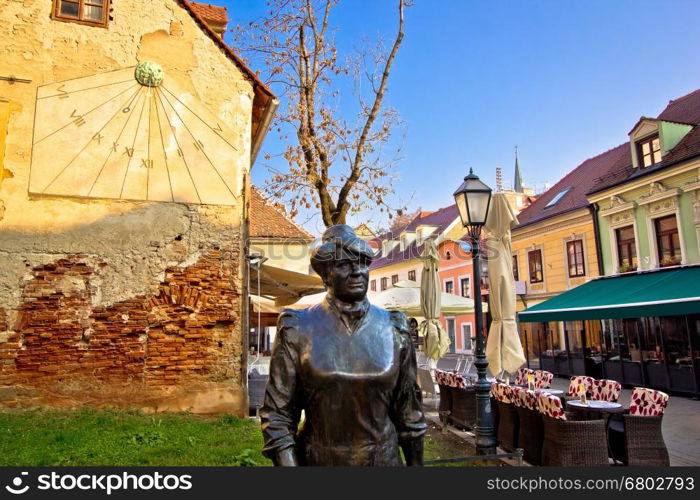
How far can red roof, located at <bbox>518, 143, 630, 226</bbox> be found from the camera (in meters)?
20.7

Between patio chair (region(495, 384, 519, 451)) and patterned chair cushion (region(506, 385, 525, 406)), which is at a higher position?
patterned chair cushion (region(506, 385, 525, 406))

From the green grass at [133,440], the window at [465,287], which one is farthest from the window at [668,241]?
the window at [465,287]

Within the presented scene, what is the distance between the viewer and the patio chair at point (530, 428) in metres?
5.44

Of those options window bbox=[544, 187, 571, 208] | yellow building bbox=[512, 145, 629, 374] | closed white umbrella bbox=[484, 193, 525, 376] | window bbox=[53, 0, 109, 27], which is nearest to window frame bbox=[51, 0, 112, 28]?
window bbox=[53, 0, 109, 27]

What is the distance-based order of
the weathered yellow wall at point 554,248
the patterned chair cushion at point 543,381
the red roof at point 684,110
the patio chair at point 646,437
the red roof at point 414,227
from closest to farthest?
the patio chair at point 646,437 → the patterned chair cushion at point 543,381 → the red roof at point 684,110 → the weathered yellow wall at point 554,248 → the red roof at point 414,227

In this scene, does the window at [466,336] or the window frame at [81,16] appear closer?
the window frame at [81,16]

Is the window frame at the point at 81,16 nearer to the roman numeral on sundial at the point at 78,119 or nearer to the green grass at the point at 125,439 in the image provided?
the roman numeral on sundial at the point at 78,119

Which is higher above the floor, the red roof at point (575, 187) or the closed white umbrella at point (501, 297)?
the red roof at point (575, 187)

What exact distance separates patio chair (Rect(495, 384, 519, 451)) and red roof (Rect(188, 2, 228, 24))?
892 centimetres

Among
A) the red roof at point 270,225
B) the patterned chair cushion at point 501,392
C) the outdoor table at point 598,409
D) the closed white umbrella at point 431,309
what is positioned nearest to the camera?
the outdoor table at point 598,409

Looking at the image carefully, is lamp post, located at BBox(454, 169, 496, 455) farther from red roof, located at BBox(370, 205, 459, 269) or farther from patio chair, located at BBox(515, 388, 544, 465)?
red roof, located at BBox(370, 205, 459, 269)

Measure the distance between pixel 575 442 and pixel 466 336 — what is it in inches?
996

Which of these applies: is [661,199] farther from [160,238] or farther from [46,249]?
[46,249]

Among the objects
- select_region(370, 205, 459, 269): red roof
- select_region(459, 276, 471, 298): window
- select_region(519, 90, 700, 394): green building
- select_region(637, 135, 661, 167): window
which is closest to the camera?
select_region(519, 90, 700, 394): green building
